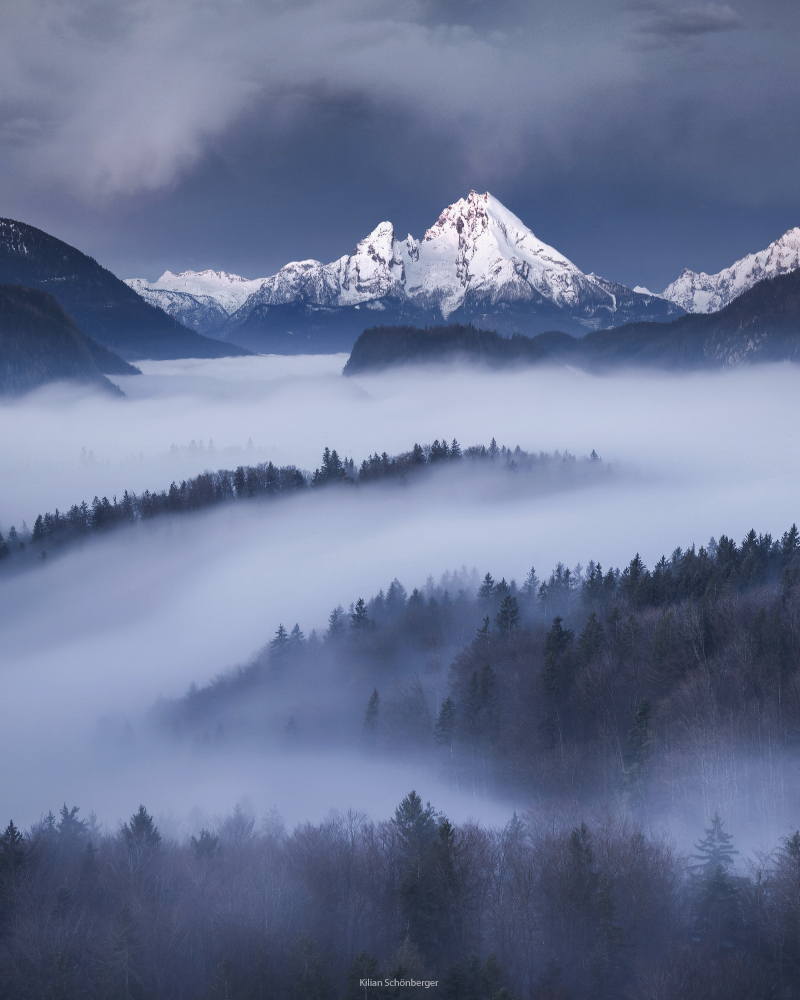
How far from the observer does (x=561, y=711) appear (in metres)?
73.5

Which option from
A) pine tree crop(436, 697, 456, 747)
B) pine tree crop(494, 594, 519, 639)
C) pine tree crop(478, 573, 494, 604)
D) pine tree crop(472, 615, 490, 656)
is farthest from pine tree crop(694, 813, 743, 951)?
pine tree crop(478, 573, 494, 604)

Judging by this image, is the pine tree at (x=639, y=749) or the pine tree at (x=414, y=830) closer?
the pine tree at (x=414, y=830)

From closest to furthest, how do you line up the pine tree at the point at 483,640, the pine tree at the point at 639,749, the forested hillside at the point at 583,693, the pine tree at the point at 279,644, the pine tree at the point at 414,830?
the pine tree at the point at 414,830, the pine tree at the point at 639,749, the forested hillside at the point at 583,693, the pine tree at the point at 483,640, the pine tree at the point at 279,644

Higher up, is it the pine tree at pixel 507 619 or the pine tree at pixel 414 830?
the pine tree at pixel 507 619

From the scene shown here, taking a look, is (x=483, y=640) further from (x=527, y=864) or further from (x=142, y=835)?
(x=142, y=835)

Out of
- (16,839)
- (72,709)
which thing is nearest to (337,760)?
(16,839)

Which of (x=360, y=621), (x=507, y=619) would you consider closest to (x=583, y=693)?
(x=507, y=619)

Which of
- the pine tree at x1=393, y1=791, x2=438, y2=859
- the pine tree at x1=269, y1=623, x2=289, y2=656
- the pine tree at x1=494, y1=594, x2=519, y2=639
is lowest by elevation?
the pine tree at x1=269, y1=623, x2=289, y2=656

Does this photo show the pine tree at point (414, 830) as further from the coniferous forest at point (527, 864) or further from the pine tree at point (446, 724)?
the pine tree at point (446, 724)

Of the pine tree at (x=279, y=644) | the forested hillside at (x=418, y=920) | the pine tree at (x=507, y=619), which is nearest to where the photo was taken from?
the forested hillside at (x=418, y=920)

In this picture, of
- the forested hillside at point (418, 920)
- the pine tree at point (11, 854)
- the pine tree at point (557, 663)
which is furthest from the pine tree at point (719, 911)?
the pine tree at point (11, 854)

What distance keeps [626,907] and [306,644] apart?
295 ft

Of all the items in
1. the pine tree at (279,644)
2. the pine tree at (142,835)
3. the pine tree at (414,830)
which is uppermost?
the pine tree at (414,830)

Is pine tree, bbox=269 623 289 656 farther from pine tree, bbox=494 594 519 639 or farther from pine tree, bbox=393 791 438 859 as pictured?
pine tree, bbox=393 791 438 859
